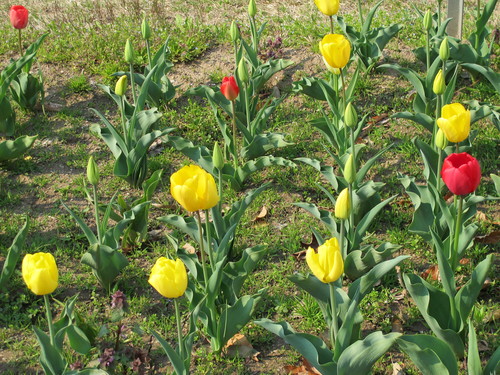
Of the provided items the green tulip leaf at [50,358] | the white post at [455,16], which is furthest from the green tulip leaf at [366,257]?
the white post at [455,16]

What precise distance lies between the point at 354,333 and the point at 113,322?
1.07 metres

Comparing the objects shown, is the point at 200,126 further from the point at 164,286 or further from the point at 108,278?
the point at 164,286

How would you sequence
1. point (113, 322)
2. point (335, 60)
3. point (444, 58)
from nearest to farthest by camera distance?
point (113, 322), point (335, 60), point (444, 58)

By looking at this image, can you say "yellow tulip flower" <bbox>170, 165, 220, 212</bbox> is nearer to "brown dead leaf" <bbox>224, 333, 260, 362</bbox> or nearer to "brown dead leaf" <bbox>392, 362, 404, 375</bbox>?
"brown dead leaf" <bbox>224, 333, 260, 362</bbox>

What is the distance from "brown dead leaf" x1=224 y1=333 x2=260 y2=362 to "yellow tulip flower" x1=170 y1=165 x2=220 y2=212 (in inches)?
31.5

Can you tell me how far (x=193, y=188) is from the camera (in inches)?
106

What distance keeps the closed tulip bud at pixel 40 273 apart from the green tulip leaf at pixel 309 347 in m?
0.79

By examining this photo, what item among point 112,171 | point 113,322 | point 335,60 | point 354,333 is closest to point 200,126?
point 112,171

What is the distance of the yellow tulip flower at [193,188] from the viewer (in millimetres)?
2676

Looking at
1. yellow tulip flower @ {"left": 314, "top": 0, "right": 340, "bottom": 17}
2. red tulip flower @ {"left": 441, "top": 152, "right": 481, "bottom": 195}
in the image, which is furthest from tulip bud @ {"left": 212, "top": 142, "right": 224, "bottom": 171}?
yellow tulip flower @ {"left": 314, "top": 0, "right": 340, "bottom": 17}

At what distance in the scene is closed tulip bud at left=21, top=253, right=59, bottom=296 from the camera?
8.55ft

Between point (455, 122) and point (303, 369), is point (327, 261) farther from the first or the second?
point (455, 122)

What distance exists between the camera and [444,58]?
391cm

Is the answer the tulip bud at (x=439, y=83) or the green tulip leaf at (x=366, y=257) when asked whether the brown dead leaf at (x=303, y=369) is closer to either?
the green tulip leaf at (x=366, y=257)
